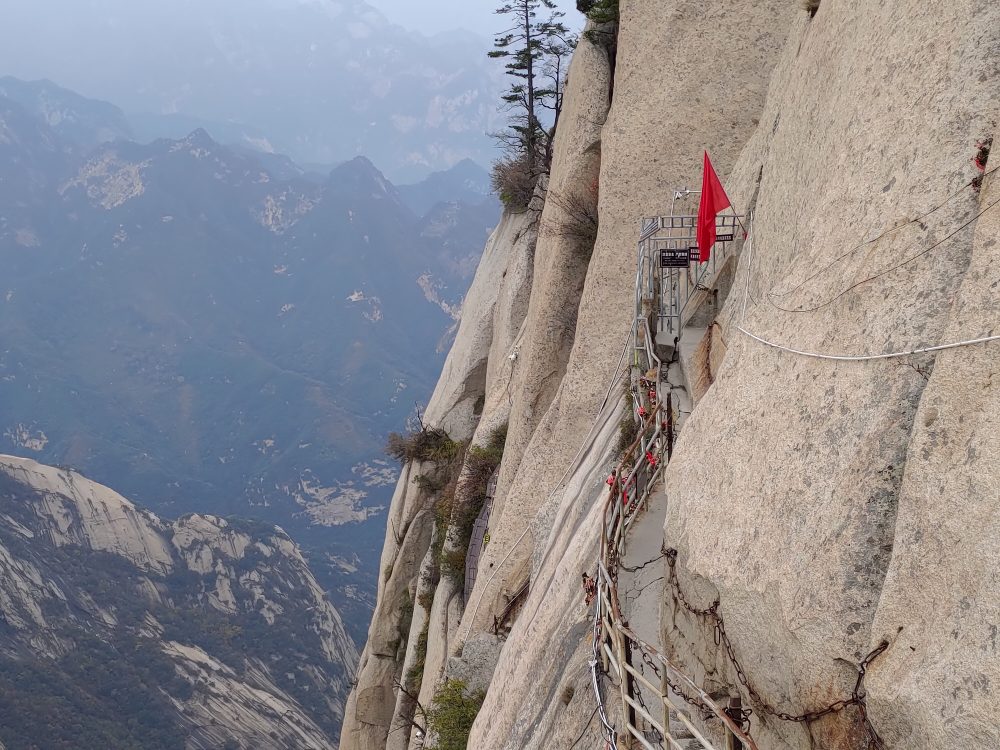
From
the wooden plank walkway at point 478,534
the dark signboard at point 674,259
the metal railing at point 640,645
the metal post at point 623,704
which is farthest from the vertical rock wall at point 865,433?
the wooden plank walkway at point 478,534

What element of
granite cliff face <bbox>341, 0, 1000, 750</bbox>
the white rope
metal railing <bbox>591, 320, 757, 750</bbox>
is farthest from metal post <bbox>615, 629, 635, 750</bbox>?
the white rope

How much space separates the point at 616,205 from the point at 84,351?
19961cm

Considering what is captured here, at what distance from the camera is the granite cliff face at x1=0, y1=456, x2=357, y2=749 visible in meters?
70.1

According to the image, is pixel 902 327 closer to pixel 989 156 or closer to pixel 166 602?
pixel 989 156

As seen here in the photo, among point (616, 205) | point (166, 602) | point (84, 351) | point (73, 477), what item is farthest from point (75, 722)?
point (84, 351)

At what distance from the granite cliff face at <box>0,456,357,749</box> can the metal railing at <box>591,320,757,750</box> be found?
63411mm

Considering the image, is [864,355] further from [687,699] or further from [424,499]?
[424,499]

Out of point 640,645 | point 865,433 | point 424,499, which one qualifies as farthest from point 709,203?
point 424,499

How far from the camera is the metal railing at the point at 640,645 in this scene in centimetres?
769

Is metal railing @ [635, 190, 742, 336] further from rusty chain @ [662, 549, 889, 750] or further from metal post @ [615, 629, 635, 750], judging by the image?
metal post @ [615, 629, 635, 750]

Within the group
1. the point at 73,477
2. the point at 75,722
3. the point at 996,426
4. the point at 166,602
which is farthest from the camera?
the point at 73,477

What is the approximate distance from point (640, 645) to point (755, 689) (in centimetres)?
173

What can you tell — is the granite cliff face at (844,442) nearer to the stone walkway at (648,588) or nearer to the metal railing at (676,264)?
the stone walkway at (648,588)

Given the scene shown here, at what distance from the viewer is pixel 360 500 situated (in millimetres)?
154500
